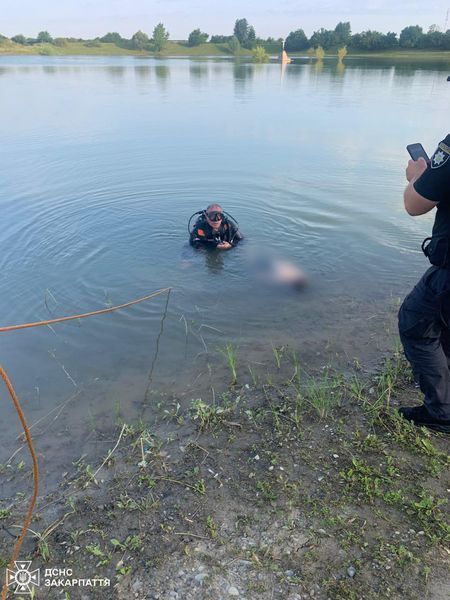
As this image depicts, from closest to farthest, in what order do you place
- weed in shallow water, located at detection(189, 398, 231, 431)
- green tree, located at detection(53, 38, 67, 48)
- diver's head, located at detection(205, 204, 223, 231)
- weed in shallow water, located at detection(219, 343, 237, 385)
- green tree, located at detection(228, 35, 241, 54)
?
1. weed in shallow water, located at detection(189, 398, 231, 431)
2. weed in shallow water, located at detection(219, 343, 237, 385)
3. diver's head, located at detection(205, 204, 223, 231)
4. green tree, located at detection(228, 35, 241, 54)
5. green tree, located at detection(53, 38, 67, 48)

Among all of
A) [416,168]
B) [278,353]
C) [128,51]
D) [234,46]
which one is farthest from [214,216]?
[128,51]

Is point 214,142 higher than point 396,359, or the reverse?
point 214,142

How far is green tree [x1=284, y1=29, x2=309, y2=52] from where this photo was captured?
7844cm

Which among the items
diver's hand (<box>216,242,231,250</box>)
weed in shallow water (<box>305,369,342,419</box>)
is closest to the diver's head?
diver's hand (<box>216,242,231,250</box>)

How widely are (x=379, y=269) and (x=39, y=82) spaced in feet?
105

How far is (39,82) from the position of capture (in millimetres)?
30250

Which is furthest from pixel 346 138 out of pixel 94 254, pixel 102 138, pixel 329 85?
pixel 329 85

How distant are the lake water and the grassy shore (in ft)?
1.88

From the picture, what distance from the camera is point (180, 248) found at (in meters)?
7.70

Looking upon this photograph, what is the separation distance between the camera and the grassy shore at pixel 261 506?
229 cm

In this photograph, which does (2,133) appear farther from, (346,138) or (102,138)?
(346,138)

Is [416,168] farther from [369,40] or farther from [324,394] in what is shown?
[369,40]

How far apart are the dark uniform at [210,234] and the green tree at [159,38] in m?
91.7

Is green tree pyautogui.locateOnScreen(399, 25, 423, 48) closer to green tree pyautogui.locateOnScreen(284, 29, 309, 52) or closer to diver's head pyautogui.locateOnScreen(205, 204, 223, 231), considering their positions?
green tree pyautogui.locateOnScreen(284, 29, 309, 52)
